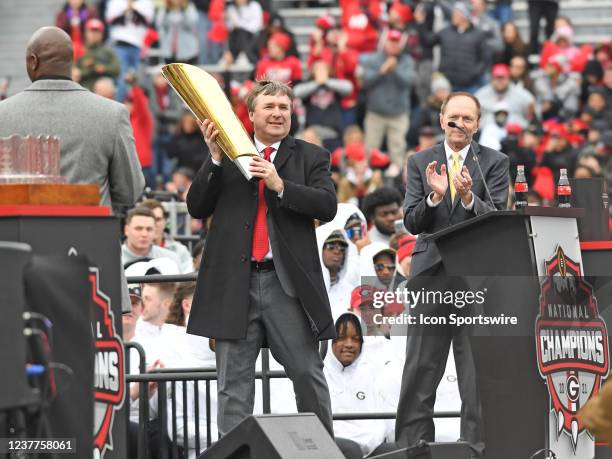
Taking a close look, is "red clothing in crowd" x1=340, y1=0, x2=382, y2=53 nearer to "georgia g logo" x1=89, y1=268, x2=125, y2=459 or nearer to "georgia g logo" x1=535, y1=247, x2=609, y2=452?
"georgia g logo" x1=535, y1=247, x2=609, y2=452

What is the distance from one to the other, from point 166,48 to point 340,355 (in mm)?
13774

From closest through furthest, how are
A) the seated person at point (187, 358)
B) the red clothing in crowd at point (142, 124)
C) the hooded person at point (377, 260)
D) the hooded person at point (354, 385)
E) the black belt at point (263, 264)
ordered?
the black belt at point (263, 264), the seated person at point (187, 358), the hooded person at point (354, 385), the hooded person at point (377, 260), the red clothing in crowd at point (142, 124)

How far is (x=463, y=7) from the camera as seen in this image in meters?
22.1

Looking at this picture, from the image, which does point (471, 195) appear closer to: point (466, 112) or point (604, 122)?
point (466, 112)

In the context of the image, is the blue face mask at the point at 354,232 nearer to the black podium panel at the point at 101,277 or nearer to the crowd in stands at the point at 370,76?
the crowd in stands at the point at 370,76

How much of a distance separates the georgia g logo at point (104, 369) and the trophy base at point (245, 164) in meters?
1.20

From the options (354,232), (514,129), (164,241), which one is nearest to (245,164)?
(354,232)

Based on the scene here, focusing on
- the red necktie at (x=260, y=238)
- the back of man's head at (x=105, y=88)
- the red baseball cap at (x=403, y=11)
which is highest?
the red baseball cap at (x=403, y=11)

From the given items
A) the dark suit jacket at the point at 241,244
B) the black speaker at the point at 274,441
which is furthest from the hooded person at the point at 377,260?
the black speaker at the point at 274,441

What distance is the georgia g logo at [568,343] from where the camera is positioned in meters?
7.70

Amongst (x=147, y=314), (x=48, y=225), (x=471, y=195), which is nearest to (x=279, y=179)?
(x=471, y=195)

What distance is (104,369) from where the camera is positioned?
687 centimetres

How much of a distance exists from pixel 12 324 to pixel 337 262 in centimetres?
586

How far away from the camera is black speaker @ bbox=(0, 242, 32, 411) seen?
575cm
